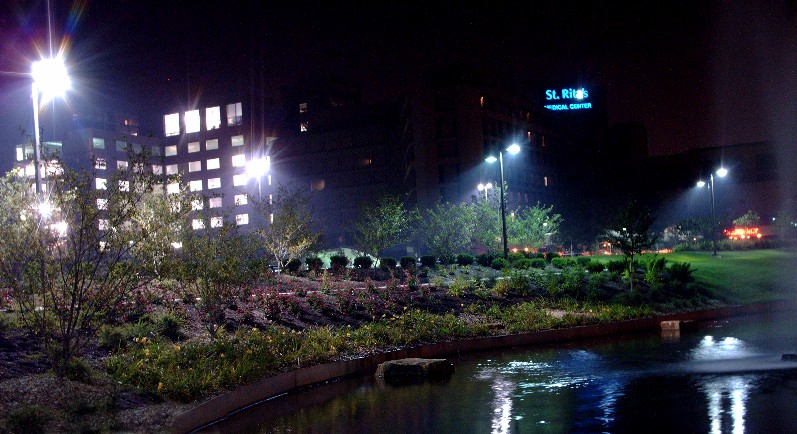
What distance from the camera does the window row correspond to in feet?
378

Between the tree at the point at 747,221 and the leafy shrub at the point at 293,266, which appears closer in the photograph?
the leafy shrub at the point at 293,266

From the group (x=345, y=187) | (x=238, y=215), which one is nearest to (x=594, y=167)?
(x=345, y=187)

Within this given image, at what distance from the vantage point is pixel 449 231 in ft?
158

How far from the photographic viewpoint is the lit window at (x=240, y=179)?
112 m

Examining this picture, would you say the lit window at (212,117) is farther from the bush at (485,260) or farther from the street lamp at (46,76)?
the street lamp at (46,76)

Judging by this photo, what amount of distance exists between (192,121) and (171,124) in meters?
3.82

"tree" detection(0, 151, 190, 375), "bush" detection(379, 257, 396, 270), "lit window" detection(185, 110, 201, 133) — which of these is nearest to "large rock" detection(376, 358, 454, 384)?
"tree" detection(0, 151, 190, 375)

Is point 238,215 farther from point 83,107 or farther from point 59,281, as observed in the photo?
point 59,281

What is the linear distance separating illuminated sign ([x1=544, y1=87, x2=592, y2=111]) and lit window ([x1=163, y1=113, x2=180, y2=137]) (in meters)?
Answer: 69.2

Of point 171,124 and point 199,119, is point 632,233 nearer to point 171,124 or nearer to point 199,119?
point 199,119

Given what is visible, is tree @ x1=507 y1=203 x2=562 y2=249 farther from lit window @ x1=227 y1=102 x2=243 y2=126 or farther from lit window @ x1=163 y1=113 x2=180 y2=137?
lit window @ x1=163 y1=113 x2=180 y2=137

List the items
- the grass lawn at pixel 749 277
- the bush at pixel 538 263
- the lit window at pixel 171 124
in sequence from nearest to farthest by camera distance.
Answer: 1. the grass lawn at pixel 749 277
2. the bush at pixel 538 263
3. the lit window at pixel 171 124

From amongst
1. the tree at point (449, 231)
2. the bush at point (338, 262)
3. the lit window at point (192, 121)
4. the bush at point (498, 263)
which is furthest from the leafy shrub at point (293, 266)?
the lit window at point (192, 121)

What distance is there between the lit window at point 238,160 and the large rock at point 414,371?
326ft
